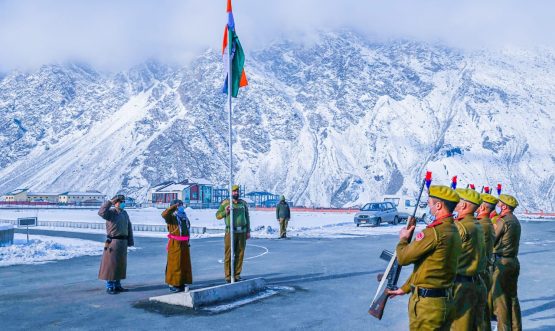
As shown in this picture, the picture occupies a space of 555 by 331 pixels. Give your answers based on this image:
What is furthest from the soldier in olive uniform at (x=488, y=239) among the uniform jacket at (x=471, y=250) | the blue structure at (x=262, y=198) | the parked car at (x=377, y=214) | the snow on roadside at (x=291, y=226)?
the blue structure at (x=262, y=198)

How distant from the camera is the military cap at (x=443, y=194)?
4.52 m

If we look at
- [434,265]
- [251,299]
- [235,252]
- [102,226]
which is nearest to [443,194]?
[434,265]

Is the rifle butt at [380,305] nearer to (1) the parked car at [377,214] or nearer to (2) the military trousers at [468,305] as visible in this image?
(2) the military trousers at [468,305]

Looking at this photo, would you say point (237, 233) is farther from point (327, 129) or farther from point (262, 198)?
point (327, 129)

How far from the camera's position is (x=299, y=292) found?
10.0 metres

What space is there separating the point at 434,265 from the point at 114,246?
734cm

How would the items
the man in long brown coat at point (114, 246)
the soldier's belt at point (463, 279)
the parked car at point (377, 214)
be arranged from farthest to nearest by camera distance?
the parked car at point (377, 214), the man in long brown coat at point (114, 246), the soldier's belt at point (463, 279)

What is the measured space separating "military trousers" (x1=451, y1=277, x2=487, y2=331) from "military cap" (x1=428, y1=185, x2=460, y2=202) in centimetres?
97

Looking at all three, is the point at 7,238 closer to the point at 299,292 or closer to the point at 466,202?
the point at 299,292

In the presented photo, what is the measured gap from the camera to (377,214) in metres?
33.8

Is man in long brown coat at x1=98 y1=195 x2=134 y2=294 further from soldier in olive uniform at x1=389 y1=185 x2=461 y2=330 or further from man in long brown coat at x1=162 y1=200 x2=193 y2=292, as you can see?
soldier in olive uniform at x1=389 y1=185 x2=461 y2=330

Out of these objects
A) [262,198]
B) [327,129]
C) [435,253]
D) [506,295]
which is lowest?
[262,198]

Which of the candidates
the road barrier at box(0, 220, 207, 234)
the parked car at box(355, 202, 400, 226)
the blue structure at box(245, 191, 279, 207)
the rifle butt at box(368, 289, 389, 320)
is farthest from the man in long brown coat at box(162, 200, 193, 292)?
the blue structure at box(245, 191, 279, 207)

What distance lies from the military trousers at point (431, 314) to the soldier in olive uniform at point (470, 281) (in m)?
0.31
